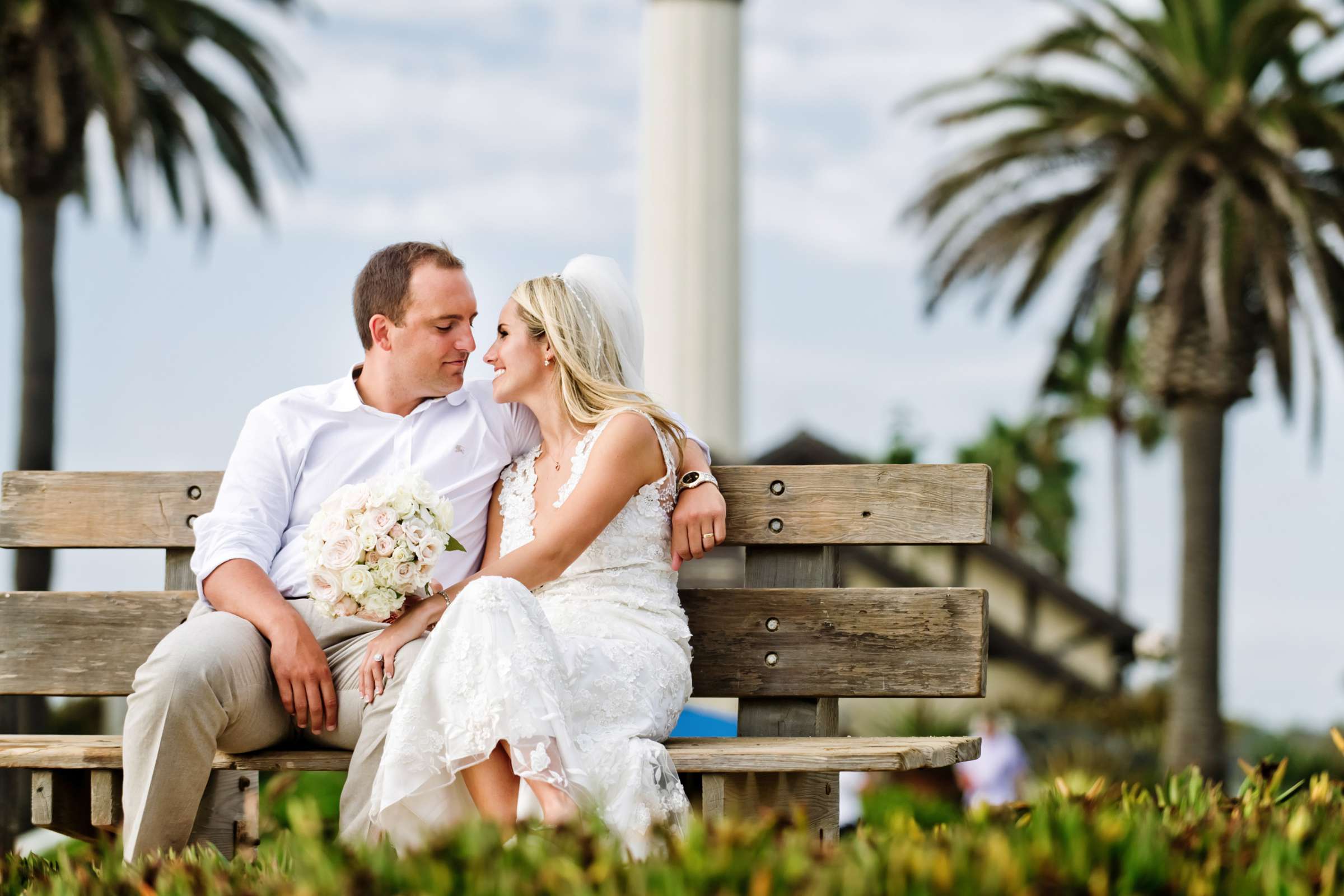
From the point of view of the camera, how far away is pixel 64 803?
4.49m

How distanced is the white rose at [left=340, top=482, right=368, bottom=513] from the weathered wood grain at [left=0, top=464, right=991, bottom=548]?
102 centimetres

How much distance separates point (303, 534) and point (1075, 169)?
14.2m

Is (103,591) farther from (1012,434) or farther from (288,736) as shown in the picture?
(1012,434)

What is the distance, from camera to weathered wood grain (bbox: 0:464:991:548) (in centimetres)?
473

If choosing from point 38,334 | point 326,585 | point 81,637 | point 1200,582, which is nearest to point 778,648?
point 326,585

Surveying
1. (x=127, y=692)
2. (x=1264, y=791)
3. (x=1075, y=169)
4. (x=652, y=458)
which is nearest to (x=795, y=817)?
(x=1264, y=791)

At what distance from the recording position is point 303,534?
4234mm

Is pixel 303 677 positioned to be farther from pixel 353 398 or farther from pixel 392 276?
pixel 392 276

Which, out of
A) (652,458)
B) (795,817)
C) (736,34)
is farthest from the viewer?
(736,34)

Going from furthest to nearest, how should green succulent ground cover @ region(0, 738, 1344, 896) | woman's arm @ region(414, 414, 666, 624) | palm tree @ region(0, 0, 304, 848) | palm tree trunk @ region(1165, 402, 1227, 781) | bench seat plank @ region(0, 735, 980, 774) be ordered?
palm tree trunk @ region(1165, 402, 1227, 781) < palm tree @ region(0, 0, 304, 848) < woman's arm @ region(414, 414, 666, 624) < bench seat plank @ region(0, 735, 980, 774) < green succulent ground cover @ region(0, 738, 1344, 896)

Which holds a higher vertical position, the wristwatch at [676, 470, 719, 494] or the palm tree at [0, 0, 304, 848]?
the palm tree at [0, 0, 304, 848]

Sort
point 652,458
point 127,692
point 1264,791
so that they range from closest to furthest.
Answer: point 1264,791
point 652,458
point 127,692

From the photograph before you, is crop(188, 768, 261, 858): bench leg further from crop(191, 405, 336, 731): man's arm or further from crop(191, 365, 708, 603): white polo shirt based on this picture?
crop(191, 365, 708, 603): white polo shirt

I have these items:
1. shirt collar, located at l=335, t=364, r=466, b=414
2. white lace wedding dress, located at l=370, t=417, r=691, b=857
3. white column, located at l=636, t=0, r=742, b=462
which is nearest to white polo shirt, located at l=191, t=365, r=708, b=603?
shirt collar, located at l=335, t=364, r=466, b=414
